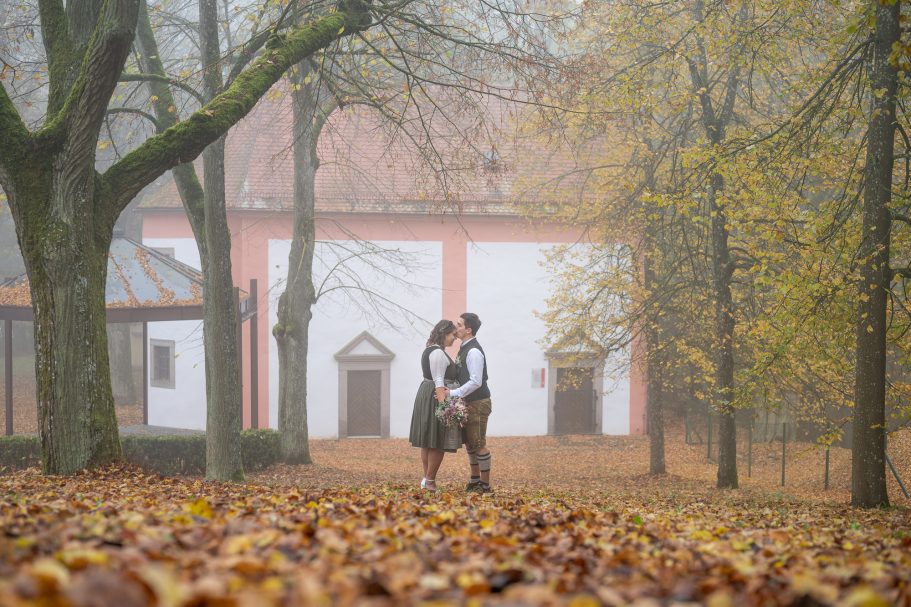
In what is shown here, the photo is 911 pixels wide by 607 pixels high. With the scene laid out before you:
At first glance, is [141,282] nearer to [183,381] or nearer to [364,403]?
[183,381]

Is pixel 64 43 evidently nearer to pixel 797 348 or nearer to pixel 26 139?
pixel 26 139

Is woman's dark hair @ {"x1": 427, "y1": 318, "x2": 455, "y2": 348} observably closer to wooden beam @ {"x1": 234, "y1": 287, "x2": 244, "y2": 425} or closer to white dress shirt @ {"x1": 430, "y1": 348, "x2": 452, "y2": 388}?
white dress shirt @ {"x1": 430, "y1": 348, "x2": 452, "y2": 388}

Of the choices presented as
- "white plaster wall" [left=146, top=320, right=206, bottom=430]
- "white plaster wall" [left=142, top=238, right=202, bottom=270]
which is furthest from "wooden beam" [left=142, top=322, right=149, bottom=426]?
"white plaster wall" [left=142, top=238, right=202, bottom=270]

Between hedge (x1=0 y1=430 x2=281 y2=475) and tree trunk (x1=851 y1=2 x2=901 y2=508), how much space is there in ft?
33.2

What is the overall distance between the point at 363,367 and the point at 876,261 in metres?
17.9

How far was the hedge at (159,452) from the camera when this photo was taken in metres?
14.0

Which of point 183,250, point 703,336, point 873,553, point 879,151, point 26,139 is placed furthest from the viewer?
point 183,250

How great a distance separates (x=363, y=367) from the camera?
83.9 ft

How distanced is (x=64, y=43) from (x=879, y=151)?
27.2 feet

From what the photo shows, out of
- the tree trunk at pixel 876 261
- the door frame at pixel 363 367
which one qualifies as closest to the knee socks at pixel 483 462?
the tree trunk at pixel 876 261

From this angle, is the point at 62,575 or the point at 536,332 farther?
the point at 536,332

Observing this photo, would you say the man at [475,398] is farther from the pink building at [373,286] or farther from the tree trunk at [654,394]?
the pink building at [373,286]

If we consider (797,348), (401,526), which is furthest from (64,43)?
(797,348)

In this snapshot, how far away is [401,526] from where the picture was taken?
3.96 m
